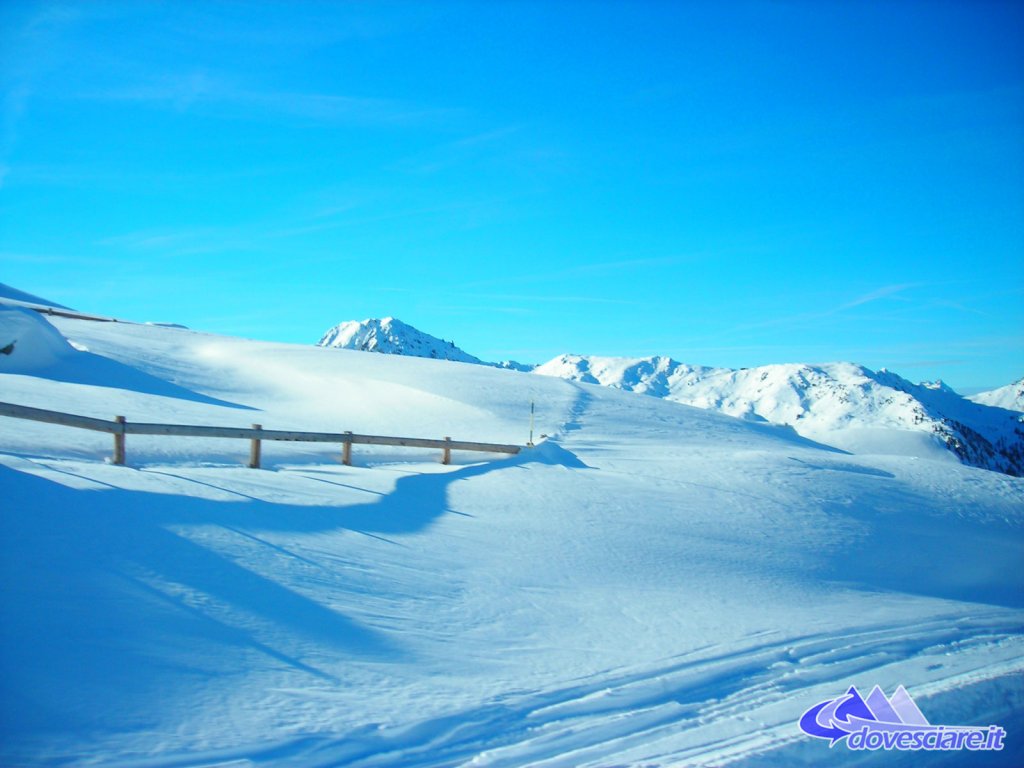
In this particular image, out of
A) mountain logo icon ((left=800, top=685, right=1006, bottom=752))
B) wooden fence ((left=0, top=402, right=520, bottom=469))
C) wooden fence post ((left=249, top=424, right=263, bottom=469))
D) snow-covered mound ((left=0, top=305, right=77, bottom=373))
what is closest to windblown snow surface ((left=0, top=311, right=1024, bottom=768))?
mountain logo icon ((left=800, top=685, right=1006, bottom=752))

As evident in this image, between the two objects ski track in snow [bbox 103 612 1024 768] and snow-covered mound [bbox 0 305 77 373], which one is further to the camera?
snow-covered mound [bbox 0 305 77 373]

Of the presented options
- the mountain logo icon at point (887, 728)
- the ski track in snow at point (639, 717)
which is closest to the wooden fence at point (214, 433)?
the ski track in snow at point (639, 717)

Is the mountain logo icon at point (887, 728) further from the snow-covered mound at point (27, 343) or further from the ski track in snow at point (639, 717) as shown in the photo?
the snow-covered mound at point (27, 343)

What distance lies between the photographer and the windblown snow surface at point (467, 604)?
17.2 feet

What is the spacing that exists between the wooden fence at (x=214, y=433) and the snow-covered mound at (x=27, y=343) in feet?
38.2

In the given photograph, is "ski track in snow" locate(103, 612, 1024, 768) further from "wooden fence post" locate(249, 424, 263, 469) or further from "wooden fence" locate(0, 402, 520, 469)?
"wooden fence post" locate(249, 424, 263, 469)

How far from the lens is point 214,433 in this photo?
37.4ft

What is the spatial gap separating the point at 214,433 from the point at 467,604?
18.8ft

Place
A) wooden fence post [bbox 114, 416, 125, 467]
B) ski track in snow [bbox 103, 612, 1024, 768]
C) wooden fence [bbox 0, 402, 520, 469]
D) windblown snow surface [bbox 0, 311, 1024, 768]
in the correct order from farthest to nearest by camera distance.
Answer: wooden fence post [bbox 114, 416, 125, 467]
wooden fence [bbox 0, 402, 520, 469]
windblown snow surface [bbox 0, 311, 1024, 768]
ski track in snow [bbox 103, 612, 1024, 768]

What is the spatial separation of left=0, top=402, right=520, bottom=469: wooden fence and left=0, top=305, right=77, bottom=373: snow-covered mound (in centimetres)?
1164

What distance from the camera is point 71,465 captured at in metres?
9.40

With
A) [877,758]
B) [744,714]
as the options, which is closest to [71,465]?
[744,714]

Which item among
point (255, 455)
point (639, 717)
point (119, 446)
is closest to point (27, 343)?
point (255, 455)

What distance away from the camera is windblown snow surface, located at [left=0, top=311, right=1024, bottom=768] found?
523 cm
